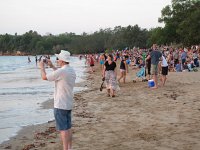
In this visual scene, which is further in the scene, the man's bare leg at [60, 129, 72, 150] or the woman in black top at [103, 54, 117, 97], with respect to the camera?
the woman in black top at [103, 54, 117, 97]

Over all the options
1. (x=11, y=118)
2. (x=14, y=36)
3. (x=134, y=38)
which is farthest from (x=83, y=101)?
(x=14, y=36)

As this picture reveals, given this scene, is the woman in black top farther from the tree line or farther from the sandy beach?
the tree line

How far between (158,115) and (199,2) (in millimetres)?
68063

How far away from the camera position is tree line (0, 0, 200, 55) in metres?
65.2

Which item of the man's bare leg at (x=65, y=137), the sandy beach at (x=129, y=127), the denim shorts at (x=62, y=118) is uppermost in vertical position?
the denim shorts at (x=62, y=118)

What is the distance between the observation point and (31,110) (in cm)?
1190

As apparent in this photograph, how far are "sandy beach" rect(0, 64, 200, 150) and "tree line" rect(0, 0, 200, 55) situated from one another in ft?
7.16

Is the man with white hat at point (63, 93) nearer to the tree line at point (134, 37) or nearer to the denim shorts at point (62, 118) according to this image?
the denim shorts at point (62, 118)

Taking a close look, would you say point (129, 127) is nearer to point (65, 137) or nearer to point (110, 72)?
point (65, 137)

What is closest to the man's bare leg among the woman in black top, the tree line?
the tree line

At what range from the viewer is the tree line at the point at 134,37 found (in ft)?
214

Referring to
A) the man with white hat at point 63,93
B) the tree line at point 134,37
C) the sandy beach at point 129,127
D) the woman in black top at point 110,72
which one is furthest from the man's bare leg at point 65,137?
the woman in black top at point 110,72

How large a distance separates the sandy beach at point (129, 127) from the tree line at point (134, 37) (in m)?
2.18

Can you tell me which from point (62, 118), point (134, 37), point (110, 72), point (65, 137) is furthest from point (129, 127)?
point (134, 37)
